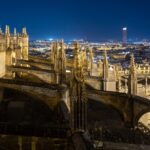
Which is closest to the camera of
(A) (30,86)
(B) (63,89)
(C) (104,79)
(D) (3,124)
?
(D) (3,124)

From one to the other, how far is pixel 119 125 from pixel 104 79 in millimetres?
9116

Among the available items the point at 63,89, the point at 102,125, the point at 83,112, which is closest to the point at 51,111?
the point at 63,89

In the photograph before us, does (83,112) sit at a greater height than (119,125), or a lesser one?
greater

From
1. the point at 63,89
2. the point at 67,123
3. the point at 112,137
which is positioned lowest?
the point at 112,137

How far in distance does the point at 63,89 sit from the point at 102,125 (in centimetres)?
349

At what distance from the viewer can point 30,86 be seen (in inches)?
1011

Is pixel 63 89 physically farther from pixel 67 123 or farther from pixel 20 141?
pixel 20 141

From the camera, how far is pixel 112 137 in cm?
2066

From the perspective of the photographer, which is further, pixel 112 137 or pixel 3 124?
pixel 112 137

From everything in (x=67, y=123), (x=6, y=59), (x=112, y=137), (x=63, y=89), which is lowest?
(x=112, y=137)

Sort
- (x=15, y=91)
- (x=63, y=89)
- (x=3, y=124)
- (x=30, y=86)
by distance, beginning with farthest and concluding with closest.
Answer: (x=15, y=91), (x=30, y=86), (x=63, y=89), (x=3, y=124)

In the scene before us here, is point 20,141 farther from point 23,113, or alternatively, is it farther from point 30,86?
point 30,86

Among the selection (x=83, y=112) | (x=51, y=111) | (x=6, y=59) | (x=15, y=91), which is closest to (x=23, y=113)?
(x=51, y=111)

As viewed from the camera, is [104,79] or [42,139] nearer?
[42,139]
